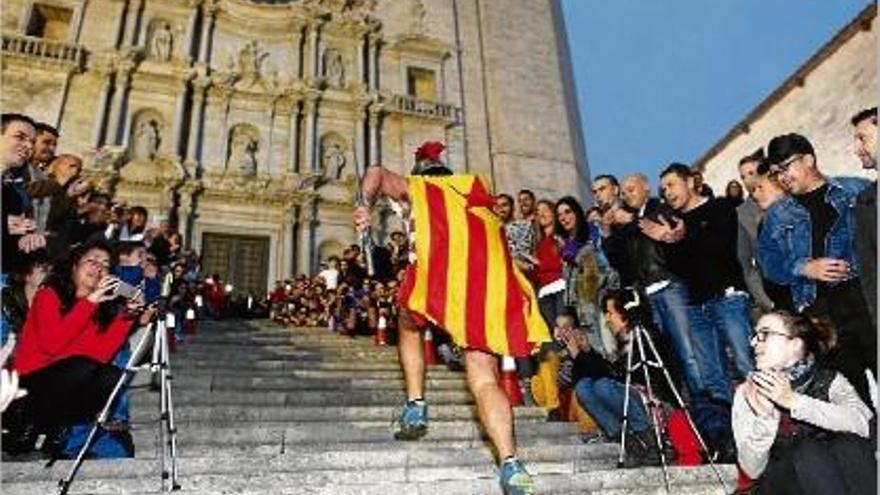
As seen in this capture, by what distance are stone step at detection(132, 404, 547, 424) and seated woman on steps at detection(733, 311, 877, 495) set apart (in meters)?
2.85

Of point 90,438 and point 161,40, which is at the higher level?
point 161,40

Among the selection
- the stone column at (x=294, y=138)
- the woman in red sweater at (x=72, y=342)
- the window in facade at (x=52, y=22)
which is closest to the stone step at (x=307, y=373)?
the woman in red sweater at (x=72, y=342)

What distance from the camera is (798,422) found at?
9.77 ft

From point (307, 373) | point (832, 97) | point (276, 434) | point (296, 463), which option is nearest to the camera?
point (296, 463)

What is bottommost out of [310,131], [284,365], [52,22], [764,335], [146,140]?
[764,335]

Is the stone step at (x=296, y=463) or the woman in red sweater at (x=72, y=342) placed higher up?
the woman in red sweater at (x=72, y=342)

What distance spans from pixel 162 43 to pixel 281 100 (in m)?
3.98

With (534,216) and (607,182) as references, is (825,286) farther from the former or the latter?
(534,216)

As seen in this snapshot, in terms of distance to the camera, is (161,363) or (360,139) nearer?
(161,363)

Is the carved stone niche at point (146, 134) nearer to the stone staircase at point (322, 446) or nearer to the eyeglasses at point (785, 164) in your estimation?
the stone staircase at point (322, 446)

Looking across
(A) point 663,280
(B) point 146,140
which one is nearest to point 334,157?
(B) point 146,140

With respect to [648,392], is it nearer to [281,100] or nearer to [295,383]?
[295,383]

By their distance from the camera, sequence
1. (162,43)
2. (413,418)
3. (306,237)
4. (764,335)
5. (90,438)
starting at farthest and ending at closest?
(162,43) → (306,237) → (413,418) → (90,438) → (764,335)

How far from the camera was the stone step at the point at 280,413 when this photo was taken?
5160 millimetres
